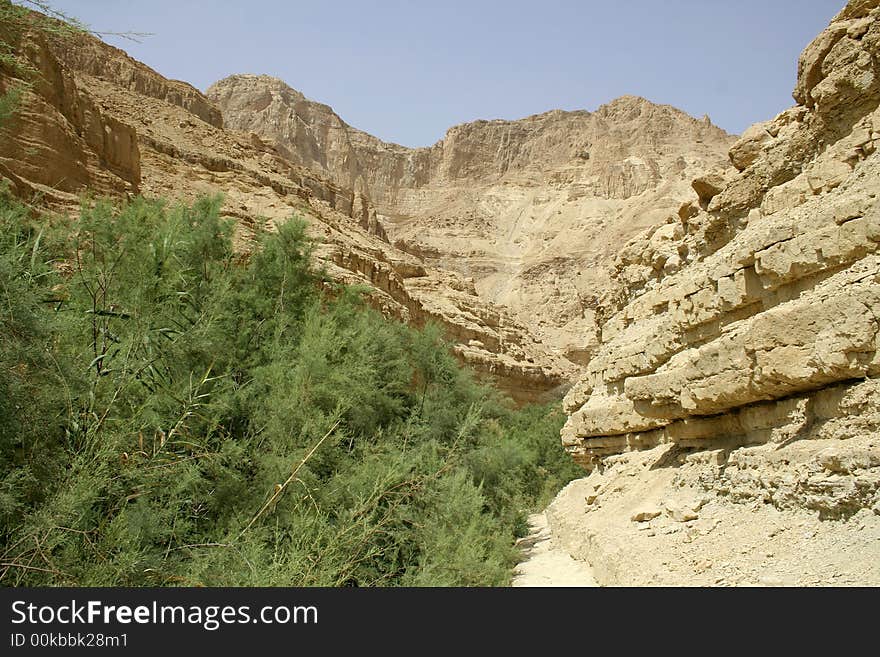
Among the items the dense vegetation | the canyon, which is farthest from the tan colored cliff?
the dense vegetation

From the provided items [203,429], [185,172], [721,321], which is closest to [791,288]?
[721,321]

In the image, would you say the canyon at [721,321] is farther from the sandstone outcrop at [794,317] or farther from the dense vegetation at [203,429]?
the dense vegetation at [203,429]

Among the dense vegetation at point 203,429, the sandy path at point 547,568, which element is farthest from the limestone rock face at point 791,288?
the dense vegetation at point 203,429

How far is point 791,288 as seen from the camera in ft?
19.9

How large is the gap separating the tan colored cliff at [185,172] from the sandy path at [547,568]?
605 centimetres

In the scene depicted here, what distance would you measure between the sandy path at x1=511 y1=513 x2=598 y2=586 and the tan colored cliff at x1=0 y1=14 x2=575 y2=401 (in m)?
6.05

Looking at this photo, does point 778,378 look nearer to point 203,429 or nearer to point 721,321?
point 721,321

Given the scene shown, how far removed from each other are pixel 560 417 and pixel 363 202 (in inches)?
1444

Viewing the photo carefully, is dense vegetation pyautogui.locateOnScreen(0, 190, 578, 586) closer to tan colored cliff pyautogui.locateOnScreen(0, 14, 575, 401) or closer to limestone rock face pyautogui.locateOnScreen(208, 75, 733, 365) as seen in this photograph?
tan colored cliff pyautogui.locateOnScreen(0, 14, 575, 401)

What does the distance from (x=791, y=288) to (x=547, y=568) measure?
5231 mm

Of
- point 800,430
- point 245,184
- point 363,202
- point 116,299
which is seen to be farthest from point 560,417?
point 363,202

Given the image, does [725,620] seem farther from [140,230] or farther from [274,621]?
[140,230]

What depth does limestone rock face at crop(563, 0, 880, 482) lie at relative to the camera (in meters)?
5.16

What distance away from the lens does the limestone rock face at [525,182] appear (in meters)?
61.6
